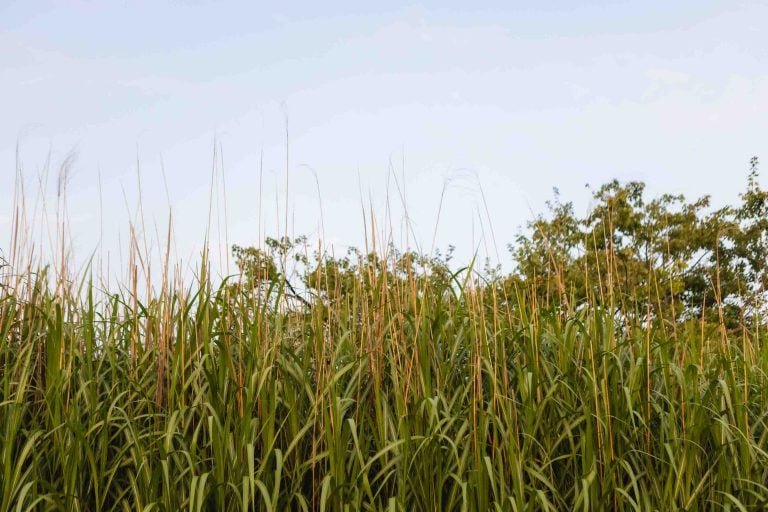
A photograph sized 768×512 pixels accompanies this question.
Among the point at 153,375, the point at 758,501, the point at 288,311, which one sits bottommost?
the point at 758,501

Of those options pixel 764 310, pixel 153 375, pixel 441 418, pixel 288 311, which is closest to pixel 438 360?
pixel 441 418

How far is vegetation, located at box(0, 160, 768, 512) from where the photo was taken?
3.15 metres

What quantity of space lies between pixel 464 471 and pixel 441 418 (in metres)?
0.26

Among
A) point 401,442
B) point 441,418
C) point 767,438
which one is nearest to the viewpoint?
point 401,442

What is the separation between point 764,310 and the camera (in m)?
5.34

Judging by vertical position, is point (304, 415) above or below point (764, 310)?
below

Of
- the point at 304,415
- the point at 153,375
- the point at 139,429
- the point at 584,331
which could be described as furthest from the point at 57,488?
the point at 584,331

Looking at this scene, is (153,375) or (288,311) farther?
(288,311)

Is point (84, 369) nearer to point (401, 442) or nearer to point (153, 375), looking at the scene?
point (153, 375)

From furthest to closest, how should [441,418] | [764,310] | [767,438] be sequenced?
[764,310] < [767,438] < [441,418]

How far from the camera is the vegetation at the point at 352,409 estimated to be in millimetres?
3148

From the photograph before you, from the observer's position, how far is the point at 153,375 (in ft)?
11.9

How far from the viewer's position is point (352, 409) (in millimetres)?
3543

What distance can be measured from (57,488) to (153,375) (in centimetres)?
64
